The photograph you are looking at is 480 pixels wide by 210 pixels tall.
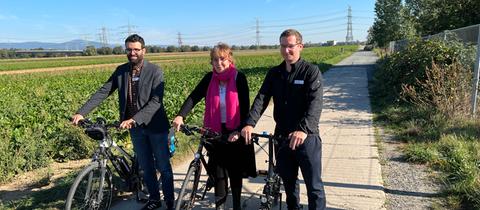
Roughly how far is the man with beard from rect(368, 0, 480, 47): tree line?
18.6 metres

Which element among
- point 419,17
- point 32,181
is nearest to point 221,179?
point 32,181

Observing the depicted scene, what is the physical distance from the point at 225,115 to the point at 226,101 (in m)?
0.14

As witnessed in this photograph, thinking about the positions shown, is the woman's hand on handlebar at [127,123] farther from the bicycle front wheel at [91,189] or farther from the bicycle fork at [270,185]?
the bicycle fork at [270,185]

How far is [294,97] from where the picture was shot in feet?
11.3

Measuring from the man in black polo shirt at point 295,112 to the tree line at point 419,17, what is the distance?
1844 centimetres

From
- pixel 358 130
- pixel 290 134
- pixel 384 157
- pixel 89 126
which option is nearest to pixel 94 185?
pixel 89 126

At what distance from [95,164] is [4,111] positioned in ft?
19.5

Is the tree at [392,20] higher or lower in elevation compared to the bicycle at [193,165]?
higher

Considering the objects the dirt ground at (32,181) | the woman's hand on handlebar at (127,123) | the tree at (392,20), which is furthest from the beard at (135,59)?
the tree at (392,20)

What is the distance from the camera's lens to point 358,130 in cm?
856

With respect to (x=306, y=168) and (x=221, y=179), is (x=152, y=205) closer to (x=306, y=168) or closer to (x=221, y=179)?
(x=221, y=179)

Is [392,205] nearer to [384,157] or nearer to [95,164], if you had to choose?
[384,157]

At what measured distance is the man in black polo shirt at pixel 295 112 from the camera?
336cm

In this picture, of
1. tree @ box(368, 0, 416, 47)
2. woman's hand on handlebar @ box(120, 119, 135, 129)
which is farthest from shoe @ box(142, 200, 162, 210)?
tree @ box(368, 0, 416, 47)
